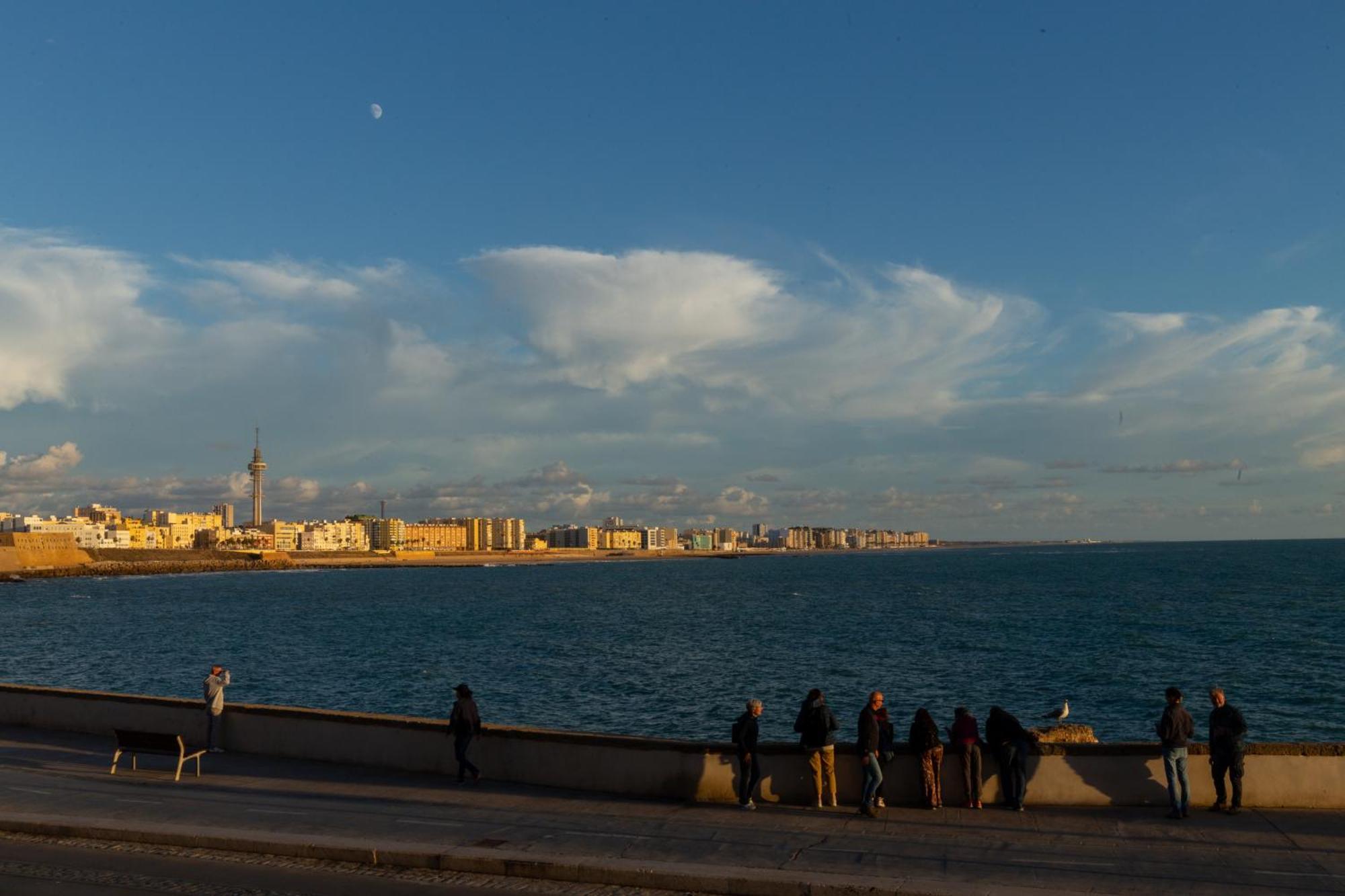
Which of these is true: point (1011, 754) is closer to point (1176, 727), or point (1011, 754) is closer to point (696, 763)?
point (1176, 727)

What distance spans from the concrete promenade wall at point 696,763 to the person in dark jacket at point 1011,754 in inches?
9.8

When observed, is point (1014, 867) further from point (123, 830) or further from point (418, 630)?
point (418, 630)

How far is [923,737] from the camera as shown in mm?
13547

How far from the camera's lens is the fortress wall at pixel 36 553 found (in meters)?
174

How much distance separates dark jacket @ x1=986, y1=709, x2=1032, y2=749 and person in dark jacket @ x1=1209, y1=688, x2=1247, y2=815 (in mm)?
2202

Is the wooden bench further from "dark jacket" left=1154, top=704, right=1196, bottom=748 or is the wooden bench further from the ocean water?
the ocean water

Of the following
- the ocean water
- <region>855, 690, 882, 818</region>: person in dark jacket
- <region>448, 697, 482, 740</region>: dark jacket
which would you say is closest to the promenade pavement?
<region>855, 690, 882, 818</region>: person in dark jacket

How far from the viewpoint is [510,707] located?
3909cm

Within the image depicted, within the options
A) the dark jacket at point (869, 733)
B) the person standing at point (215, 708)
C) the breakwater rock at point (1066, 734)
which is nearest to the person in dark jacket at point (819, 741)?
the dark jacket at point (869, 733)

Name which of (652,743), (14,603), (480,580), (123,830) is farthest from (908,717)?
(480,580)

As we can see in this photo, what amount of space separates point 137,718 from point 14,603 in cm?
10808

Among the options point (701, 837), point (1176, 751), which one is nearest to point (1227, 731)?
point (1176, 751)

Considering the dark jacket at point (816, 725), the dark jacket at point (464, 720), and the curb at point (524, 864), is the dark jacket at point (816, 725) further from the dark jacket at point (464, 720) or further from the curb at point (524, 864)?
the dark jacket at point (464, 720)

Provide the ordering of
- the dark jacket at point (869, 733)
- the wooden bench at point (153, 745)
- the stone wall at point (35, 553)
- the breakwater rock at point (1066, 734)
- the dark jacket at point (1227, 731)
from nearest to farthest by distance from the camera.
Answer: the dark jacket at point (1227, 731), the dark jacket at point (869, 733), the wooden bench at point (153, 745), the breakwater rock at point (1066, 734), the stone wall at point (35, 553)
